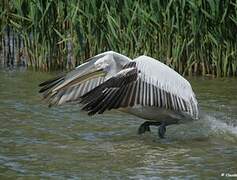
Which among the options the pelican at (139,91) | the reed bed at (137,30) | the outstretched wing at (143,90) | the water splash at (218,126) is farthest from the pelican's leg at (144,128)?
the reed bed at (137,30)

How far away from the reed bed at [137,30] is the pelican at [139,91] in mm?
3131

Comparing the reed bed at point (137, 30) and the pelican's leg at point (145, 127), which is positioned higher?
the reed bed at point (137, 30)

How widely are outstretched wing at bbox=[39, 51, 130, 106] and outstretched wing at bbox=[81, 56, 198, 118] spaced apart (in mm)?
342

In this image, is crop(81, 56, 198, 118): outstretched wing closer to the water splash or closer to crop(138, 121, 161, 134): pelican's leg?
crop(138, 121, 161, 134): pelican's leg

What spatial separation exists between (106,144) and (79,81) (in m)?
0.92

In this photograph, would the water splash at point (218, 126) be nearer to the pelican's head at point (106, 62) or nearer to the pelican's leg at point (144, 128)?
the pelican's leg at point (144, 128)

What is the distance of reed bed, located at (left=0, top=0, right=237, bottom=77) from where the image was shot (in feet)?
34.3

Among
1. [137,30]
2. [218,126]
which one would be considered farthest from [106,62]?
[137,30]

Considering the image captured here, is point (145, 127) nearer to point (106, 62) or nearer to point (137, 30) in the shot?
point (106, 62)

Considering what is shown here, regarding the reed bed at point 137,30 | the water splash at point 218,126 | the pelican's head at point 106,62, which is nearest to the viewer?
the pelican's head at point 106,62

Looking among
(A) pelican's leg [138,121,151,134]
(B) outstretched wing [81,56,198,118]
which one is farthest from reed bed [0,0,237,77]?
(B) outstretched wing [81,56,198,118]

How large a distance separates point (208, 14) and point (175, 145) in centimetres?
386

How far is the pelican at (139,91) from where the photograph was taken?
22.1 feet

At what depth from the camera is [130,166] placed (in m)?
6.08
